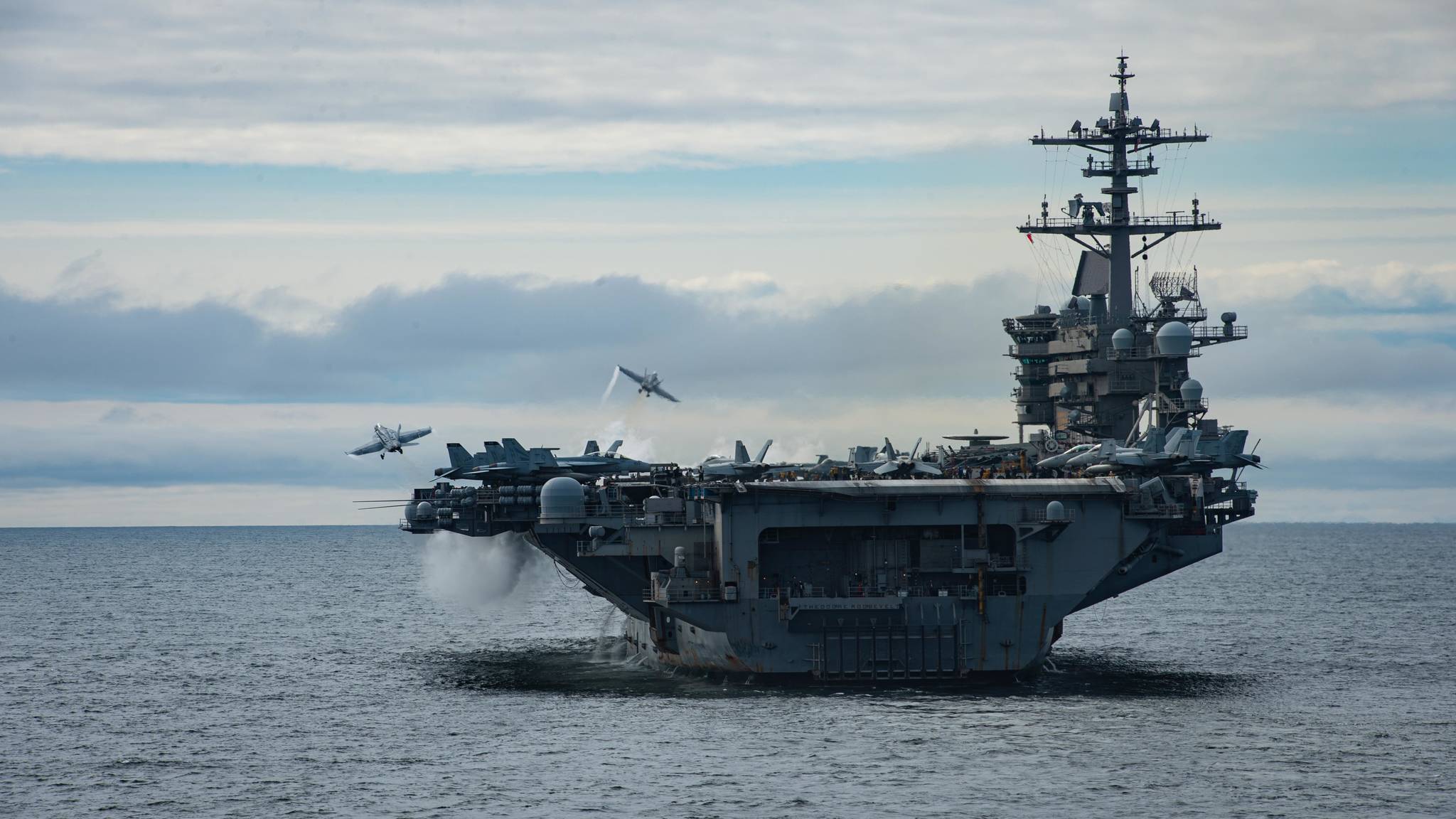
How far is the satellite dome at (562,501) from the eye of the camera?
4872 cm

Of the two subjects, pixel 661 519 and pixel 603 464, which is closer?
pixel 661 519

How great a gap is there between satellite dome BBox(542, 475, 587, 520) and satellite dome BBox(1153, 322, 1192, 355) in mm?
19855

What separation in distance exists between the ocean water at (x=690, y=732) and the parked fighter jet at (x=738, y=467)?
21.9ft

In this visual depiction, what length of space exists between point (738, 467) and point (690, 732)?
1368 cm

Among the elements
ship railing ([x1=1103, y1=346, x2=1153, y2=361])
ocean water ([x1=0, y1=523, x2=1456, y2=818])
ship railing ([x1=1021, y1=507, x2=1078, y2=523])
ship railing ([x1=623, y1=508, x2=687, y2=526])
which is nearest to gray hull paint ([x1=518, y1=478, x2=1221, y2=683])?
ship railing ([x1=1021, y1=507, x2=1078, y2=523])

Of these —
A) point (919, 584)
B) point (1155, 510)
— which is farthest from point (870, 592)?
point (1155, 510)

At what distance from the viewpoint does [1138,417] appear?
55.2 metres

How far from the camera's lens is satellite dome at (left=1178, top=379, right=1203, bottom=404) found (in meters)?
53.2

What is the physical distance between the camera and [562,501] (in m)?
48.7

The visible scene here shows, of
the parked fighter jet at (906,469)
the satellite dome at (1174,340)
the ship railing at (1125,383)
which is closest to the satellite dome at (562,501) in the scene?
the parked fighter jet at (906,469)

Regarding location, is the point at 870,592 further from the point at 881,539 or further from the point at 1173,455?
the point at 1173,455

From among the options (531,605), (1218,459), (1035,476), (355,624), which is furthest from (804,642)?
(531,605)

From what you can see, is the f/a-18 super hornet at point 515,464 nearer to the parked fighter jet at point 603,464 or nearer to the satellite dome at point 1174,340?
the parked fighter jet at point 603,464

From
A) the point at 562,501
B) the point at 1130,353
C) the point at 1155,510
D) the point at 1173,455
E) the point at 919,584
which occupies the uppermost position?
the point at 1130,353
